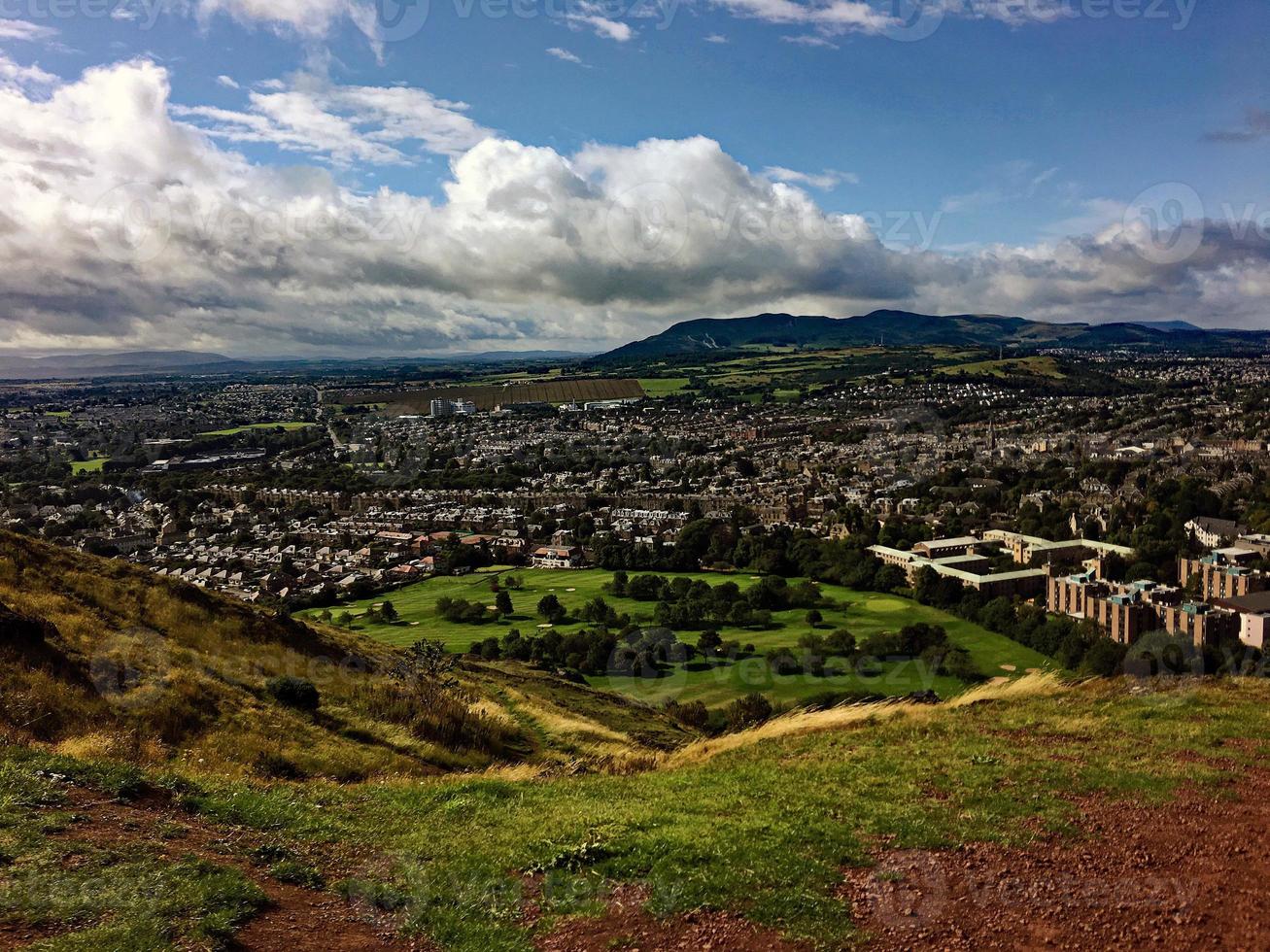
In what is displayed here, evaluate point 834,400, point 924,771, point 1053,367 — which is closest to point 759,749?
point 924,771

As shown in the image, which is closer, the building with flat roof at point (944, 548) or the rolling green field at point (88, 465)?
the building with flat roof at point (944, 548)

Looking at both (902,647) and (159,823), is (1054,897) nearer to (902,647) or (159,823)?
(159,823)

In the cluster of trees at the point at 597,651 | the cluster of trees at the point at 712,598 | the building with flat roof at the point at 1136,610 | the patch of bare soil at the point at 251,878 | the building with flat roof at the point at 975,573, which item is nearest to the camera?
the patch of bare soil at the point at 251,878

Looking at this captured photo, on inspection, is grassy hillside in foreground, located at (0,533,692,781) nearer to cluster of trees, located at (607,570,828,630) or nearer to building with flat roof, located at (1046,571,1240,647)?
cluster of trees, located at (607,570,828,630)

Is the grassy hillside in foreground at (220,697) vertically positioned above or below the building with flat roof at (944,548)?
above

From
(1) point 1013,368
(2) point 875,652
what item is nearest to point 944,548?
(2) point 875,652

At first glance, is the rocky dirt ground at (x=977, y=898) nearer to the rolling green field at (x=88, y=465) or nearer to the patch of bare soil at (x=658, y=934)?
the patch of bare soil at (x=658, y=934)

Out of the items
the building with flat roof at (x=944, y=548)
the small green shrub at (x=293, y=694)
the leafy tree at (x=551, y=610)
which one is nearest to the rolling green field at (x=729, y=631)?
the leafy tree at (x=551, y=610)
